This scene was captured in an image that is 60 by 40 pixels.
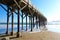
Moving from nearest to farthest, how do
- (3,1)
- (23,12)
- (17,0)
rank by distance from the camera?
(17,0), (3,1), (23,12)

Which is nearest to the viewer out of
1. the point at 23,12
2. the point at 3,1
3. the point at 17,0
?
the point at 17,0

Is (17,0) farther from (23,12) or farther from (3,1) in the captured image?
(23,12)

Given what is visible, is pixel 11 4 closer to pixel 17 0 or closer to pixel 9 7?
pixel 9 7

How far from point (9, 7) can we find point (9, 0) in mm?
1826

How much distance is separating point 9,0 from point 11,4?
121 centimetres

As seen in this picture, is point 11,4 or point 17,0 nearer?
point 17,0

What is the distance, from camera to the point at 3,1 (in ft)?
55.6

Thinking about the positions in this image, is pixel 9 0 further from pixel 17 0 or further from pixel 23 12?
pixel 23 12

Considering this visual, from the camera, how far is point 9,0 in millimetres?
16078

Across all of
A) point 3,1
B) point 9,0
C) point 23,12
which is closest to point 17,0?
point 9,0

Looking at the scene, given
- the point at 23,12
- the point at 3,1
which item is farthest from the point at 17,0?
the point at 23,12

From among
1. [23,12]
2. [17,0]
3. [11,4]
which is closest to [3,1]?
[11,4]

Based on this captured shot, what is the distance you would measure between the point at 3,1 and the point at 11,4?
1.08m

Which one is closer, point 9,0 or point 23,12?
point 9,0
